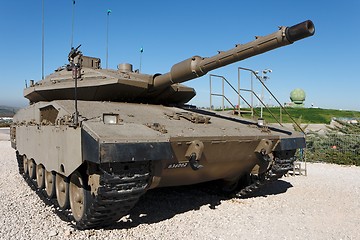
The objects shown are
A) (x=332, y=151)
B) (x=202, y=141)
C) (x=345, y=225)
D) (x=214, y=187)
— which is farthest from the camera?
(x=332, y=151)

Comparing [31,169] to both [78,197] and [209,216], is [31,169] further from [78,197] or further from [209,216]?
[209,216]

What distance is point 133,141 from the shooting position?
4.29 m

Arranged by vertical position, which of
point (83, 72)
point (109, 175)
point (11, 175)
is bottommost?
point (11, 175)

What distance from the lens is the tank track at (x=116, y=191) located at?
170 inches

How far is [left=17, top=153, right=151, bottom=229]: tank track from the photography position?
4.33 m

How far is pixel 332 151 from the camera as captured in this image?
47.8ft

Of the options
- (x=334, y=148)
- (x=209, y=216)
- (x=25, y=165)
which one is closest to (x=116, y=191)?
(x=209, y=216)

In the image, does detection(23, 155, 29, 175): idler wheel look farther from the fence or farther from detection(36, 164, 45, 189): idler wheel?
the fence

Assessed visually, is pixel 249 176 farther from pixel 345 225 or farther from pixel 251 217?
pixel 345 225

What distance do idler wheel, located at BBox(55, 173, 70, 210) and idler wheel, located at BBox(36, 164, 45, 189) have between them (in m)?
1.03

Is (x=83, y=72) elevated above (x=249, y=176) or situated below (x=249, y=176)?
above

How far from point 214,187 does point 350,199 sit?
297 cm

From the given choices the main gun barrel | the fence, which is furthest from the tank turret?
the fence

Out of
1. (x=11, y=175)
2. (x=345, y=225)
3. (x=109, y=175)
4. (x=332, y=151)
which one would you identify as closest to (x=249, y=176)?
(x=345, y=225)
